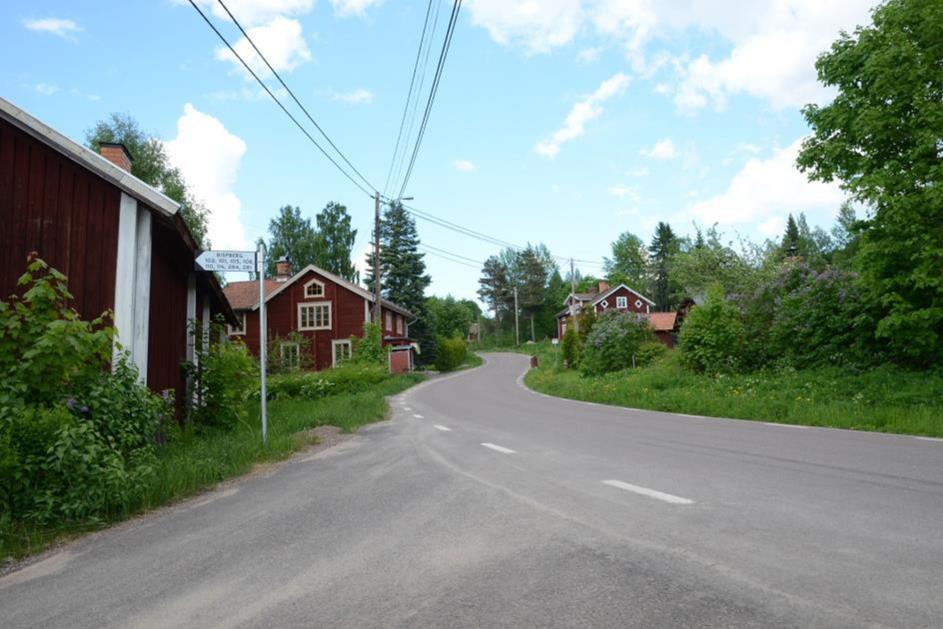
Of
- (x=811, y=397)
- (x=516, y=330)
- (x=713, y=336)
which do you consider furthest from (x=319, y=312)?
(x=516, y=330)

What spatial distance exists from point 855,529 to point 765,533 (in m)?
0.63

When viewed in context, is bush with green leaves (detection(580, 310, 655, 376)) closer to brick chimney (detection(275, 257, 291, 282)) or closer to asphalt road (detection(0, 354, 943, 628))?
asphalt road (detection(0, 354, 943, 628))

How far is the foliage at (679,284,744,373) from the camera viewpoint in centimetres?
1980

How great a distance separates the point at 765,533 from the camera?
4262mm

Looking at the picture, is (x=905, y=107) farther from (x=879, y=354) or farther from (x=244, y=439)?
(x=244, y=439)

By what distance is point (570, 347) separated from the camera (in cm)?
4053

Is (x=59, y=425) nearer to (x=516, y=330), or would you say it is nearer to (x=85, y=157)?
(x=85, y=157)

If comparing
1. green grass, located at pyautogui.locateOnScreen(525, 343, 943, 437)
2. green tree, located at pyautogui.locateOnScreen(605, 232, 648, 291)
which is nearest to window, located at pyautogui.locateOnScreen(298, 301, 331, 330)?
green grass, located at pyautogui.locateOnScreen(525, 343, 943, 437)

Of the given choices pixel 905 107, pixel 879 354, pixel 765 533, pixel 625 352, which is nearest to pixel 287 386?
pixel 625 352

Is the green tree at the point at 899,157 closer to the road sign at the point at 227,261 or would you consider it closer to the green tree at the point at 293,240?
the road sign at the point at 227,261

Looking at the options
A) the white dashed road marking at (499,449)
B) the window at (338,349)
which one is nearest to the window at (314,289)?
the window at (338,349)

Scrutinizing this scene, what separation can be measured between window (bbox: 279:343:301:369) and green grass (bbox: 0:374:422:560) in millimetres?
27973

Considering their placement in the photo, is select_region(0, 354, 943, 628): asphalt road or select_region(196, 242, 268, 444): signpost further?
select_region(196, 242, 268, 444): signpost

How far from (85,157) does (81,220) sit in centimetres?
100
